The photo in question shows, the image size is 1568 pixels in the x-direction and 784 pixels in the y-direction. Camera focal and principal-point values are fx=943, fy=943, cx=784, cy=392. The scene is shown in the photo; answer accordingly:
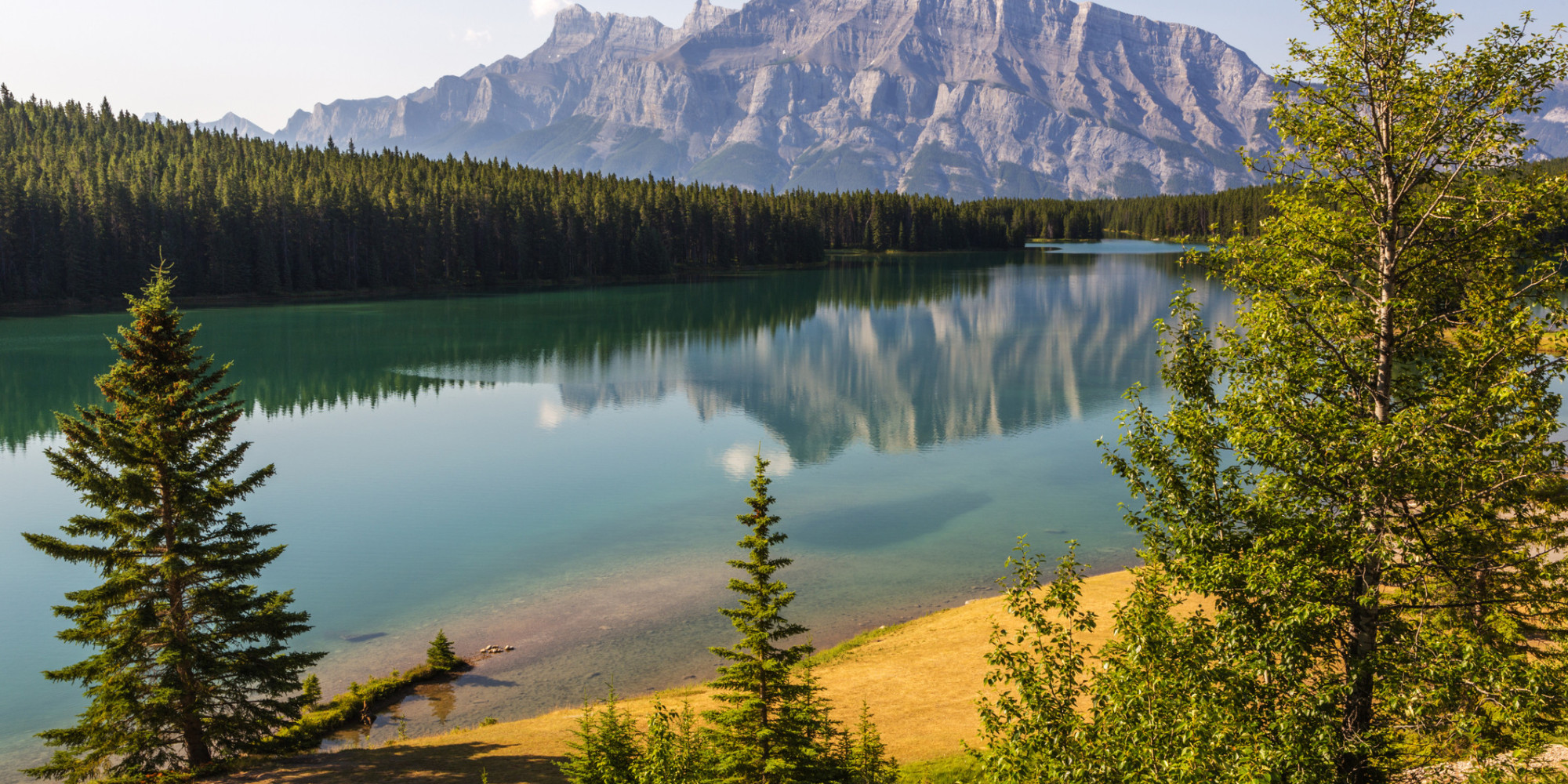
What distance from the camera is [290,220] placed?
5640 inches

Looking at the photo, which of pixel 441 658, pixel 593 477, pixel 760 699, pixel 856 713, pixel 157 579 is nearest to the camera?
pixel 760 699

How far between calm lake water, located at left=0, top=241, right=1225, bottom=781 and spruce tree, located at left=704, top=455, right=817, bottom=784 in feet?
35.5

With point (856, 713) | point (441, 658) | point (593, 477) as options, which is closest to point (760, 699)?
point (856, 713)

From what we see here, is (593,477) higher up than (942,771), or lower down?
lower down

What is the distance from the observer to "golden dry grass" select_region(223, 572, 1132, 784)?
1895cm

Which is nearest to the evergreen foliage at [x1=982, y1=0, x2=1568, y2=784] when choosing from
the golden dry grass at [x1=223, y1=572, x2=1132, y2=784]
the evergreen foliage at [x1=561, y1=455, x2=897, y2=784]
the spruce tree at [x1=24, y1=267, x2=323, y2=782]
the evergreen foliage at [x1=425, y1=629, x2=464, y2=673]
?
the evergreen foliage at [x1=561, y1=455, x2=897, y2=784]

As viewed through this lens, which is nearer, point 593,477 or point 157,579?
point 157,579

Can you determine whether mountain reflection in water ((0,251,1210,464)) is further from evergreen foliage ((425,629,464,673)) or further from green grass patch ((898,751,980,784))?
green grass patch ((898,751,980,784))

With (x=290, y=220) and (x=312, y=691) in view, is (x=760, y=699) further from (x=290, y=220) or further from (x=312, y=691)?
(x=290, y=220)

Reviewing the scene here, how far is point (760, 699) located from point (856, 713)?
6.94 metres

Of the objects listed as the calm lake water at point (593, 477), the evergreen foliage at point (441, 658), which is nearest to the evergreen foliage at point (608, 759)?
the calm lake water at point (593, 477)

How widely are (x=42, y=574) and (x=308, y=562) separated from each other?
9648 mm

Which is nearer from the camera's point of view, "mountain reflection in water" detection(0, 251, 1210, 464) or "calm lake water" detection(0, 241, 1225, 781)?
"calm lake water" detection(0, 241, 1225, 781)

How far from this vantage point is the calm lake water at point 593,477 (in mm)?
30094
